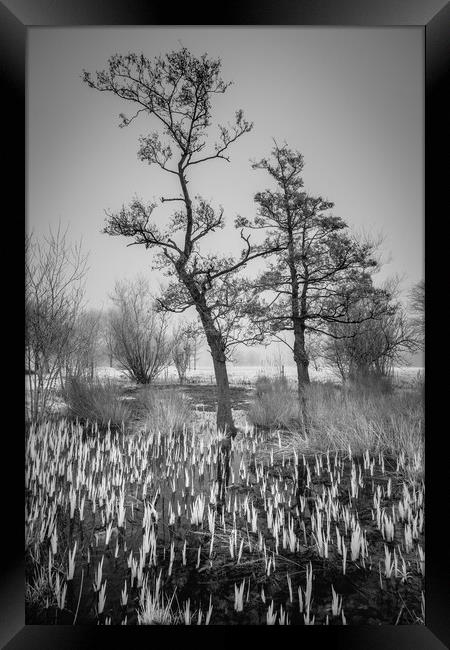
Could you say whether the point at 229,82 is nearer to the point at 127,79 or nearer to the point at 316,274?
the point at 127,79

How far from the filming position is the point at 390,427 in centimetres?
174

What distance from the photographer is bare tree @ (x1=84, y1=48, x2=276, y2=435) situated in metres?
1.75

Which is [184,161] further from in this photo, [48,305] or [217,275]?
[48,305]

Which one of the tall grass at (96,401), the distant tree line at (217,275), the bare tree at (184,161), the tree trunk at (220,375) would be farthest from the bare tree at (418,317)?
the tall grass at (96,401)

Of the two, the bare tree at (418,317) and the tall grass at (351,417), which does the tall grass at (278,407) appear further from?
the bare tree at (418,317)

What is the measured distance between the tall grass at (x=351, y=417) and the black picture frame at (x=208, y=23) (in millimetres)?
93

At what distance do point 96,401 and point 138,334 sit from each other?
0.36 meters

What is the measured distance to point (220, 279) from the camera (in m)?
1.75

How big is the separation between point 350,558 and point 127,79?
7.66 ft

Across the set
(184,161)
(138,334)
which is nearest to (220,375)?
(138,334)

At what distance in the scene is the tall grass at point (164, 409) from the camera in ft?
5.78

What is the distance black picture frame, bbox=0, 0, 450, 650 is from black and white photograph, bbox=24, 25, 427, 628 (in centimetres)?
5

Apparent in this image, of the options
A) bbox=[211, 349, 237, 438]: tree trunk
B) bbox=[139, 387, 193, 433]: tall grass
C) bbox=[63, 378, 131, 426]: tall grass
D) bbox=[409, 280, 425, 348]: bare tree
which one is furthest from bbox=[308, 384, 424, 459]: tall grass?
bbox=[63, 378, 131, 426]: tall grass

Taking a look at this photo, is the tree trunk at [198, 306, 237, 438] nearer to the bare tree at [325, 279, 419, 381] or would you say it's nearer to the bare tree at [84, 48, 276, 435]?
the bare tree at [84, 48, 276, 435]
